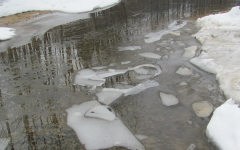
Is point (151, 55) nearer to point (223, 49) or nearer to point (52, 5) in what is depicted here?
point (223, 49)

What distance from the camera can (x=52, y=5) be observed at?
45.9 ft

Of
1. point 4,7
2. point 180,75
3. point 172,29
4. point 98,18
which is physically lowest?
point 180,75

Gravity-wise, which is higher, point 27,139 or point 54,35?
point 54,35

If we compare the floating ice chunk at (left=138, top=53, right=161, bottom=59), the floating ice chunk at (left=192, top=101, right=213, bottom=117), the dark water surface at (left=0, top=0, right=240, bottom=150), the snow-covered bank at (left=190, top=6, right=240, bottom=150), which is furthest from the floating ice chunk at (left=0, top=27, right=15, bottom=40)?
the floating ice chunk at (left=192, top=101, right=213, bottom=117)

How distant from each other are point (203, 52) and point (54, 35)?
564 centimetres

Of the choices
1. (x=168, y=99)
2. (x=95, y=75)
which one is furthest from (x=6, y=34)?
(x=168, y=99)

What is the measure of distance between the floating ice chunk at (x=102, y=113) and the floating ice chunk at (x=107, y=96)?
18 cm

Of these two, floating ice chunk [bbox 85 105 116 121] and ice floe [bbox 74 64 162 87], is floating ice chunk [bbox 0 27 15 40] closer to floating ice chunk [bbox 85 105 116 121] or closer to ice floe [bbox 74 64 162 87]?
ice floe [bbox 74 64 162 87]

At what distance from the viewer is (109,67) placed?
495 centimetres

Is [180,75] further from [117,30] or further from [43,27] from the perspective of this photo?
[43,27]

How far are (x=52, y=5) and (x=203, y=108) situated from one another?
43.9ft

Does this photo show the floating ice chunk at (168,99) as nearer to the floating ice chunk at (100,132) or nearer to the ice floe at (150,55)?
the floating ice chunk at (100,132)

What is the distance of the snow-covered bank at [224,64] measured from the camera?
105 inches

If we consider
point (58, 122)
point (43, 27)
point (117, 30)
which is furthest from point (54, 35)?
point (58, 122)
